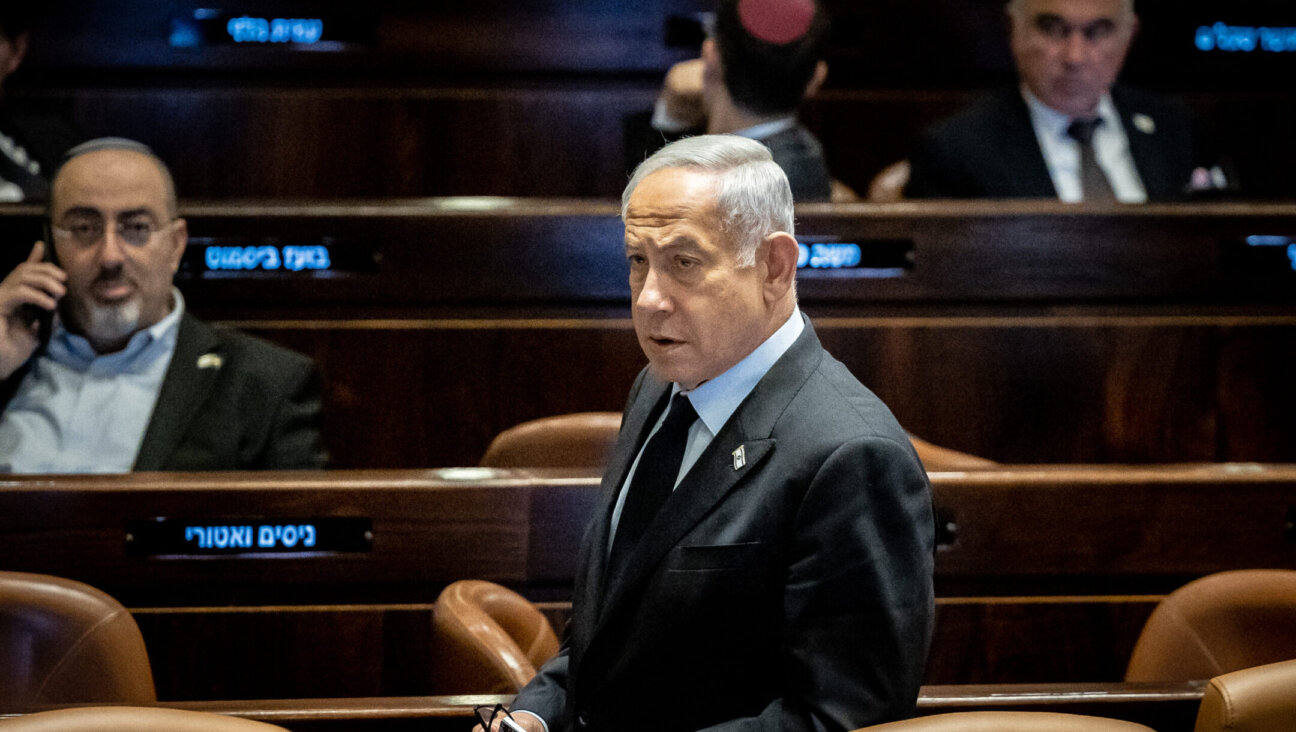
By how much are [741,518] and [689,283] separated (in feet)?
0.65

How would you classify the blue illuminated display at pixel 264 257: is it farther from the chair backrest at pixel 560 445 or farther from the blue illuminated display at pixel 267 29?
the blue illuminated display at pixel 267 29

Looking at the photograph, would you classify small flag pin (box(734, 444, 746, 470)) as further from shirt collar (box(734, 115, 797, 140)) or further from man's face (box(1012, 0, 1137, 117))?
man's face (box(1012, 0, 1137, 117))

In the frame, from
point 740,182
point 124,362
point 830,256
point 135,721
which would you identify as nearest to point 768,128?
point 830,256

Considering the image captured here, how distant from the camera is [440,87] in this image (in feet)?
9.64

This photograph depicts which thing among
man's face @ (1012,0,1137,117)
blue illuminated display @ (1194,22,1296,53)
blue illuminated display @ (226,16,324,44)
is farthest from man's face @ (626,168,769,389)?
blue illuminated display @ (1194,22,1296,53)

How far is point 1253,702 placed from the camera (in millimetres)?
999

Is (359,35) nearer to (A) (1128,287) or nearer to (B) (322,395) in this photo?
(B) (322,395)

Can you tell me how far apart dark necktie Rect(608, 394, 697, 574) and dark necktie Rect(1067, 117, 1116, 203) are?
171 centimetres

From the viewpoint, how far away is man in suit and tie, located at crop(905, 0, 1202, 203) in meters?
2.54

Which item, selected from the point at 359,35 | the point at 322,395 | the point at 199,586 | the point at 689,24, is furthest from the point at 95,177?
the point at 689,24

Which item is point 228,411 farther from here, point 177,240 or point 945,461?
point 945,461

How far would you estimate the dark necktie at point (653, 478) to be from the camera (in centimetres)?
113

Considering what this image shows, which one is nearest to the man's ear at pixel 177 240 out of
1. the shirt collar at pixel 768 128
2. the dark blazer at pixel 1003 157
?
the shirt collar at pixel 768 128

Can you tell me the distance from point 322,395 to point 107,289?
0.38 metres
